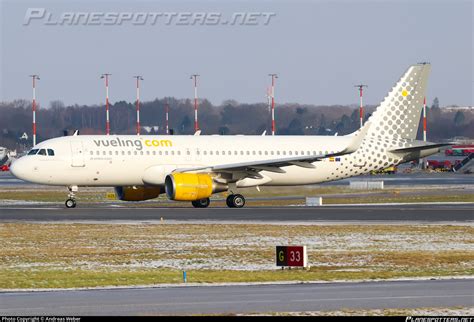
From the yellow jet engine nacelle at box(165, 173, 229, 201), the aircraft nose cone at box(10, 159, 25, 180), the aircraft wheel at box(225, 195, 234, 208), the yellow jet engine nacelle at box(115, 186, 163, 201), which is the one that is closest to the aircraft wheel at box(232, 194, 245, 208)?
the aircraft wheel at box(225, 195, 234, 208)

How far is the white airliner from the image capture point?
187 feet

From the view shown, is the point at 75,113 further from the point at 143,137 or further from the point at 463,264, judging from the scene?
the point at 463,264

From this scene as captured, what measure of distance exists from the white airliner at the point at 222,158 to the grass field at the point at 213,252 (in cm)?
1181

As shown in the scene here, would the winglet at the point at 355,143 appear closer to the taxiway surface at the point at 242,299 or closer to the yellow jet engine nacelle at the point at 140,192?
the yellow jet engine nacelle at the point at 140,192

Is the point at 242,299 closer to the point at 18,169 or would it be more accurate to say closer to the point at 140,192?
the point at 18,169

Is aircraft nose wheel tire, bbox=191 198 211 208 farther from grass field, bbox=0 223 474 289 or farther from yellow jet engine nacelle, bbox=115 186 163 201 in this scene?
grass field, bbox=0 223 474 289

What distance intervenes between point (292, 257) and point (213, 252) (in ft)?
16.9

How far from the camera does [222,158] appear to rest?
60.2 m

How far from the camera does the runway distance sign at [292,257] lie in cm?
2918

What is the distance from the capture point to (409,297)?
22828 millimetres

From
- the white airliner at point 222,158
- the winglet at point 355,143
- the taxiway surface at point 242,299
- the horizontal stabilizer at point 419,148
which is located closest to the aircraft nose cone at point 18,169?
the white airliner at point 222,158

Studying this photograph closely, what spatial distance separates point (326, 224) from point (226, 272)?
16.7 metres

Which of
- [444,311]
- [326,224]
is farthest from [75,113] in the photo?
[444,311]

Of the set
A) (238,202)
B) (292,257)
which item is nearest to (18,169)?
(238,202)
